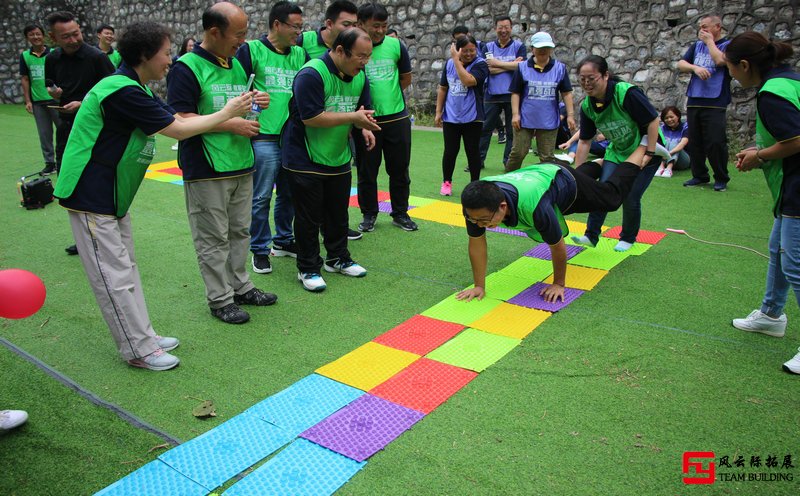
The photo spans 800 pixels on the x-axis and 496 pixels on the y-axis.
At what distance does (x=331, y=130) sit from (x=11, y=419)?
2.38 metres

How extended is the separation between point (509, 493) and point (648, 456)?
62cm

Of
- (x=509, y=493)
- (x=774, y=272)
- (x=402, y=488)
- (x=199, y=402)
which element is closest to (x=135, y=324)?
(x=199, y=402)

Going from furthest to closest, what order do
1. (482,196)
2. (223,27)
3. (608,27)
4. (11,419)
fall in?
(608,27)
(482,196)
(223,27)
(11,419)

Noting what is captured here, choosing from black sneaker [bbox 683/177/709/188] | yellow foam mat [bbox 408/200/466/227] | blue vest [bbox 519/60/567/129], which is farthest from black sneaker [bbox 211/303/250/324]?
black sneaker [bbox 683/177/709/188]

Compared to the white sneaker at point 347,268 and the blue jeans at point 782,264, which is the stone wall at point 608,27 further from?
the white sneaker at point 347,268

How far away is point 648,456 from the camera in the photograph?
2.32 metres

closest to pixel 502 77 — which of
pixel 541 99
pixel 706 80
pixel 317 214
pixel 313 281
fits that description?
pixel 541 99

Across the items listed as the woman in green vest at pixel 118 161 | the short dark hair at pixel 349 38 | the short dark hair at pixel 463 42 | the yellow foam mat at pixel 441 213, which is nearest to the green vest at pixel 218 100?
the woman in green vest at pixel 118 161

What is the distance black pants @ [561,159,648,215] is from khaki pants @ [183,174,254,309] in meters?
2.11

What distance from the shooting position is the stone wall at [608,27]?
789 cm

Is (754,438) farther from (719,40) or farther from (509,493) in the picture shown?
(719,40)

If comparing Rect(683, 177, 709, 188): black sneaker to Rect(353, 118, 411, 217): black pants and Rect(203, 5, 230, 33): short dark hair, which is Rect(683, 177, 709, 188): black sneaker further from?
Rect(203, 5, 230, 33): short dark hair

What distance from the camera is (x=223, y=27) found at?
124 inches

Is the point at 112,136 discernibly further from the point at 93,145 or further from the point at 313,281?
the point at 313,281
